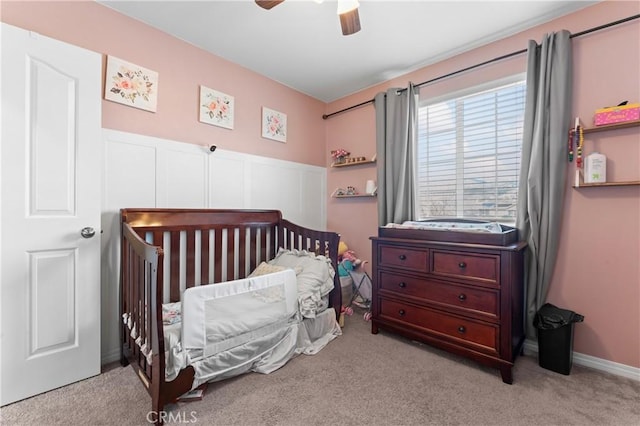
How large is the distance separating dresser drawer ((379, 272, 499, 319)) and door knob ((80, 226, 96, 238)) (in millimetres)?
1964

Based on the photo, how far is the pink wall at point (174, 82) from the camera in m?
1.73

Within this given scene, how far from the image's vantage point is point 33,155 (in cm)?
150

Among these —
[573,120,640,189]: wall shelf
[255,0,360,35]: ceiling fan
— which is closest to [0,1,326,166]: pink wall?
[255,0,360,35]: ceiling fan

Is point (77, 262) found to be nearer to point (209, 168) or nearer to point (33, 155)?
point (33, 155)

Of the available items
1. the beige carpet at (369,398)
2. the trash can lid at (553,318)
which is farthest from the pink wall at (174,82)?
the trash can lid at (553,318)

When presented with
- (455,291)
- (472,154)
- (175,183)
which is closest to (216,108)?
(175,183)

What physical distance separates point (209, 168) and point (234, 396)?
1.69 meters

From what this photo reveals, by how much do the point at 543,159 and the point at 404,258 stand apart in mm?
1162

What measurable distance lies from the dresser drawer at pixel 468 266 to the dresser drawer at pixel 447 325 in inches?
11.3

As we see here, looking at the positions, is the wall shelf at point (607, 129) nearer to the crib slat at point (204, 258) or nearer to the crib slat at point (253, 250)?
the crib slat at point (253, 250)

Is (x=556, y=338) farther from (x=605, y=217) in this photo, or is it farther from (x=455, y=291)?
(x=605, y=217)

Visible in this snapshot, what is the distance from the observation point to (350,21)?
1602 millimetres

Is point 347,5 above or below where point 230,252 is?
above

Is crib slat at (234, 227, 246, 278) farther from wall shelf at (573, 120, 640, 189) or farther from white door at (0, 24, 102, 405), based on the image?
wall shelf at (573, 120, 640, 189)
